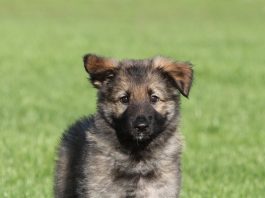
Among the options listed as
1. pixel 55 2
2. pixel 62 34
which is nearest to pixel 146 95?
pixel 62 34

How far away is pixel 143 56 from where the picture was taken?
1159 inches

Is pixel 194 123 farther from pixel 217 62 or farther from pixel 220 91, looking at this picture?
pixel 217 62

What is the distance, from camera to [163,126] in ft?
25.1

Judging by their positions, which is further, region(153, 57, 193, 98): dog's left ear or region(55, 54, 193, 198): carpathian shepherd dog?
region(153, 57, 193, 98): dog's left ear

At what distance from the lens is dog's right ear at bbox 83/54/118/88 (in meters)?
7.88

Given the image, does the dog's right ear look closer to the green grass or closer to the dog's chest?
the dog's chest

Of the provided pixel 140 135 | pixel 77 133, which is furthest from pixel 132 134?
pixel 77 133

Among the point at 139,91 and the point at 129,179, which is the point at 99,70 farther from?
the point at 129,179

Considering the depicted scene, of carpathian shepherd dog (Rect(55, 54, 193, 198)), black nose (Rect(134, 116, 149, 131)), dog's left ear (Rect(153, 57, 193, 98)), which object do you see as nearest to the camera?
black nose (Rect(134, 116, 149, 131))

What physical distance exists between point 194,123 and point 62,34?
22.3m

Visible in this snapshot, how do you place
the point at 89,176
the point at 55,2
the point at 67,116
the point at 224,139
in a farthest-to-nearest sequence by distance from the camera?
the point at 55,2
the point at 67,116
the point at 224,139
the point at 89,176

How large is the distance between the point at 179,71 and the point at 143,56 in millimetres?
21481

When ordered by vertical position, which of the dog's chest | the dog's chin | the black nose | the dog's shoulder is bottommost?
the dog's chest

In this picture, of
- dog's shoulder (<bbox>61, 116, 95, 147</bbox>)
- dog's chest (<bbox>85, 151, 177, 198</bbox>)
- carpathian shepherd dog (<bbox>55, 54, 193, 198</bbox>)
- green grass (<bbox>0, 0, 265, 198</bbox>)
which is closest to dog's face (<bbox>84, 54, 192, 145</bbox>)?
carpathian shepherd dog (<bbox>55, 54, 193, 198</bbox>)
